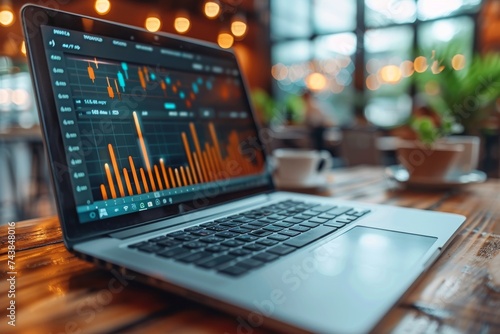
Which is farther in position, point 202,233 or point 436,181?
point 436,181

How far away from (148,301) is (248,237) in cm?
12

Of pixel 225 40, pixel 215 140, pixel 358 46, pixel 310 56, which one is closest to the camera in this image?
pixel 215 140

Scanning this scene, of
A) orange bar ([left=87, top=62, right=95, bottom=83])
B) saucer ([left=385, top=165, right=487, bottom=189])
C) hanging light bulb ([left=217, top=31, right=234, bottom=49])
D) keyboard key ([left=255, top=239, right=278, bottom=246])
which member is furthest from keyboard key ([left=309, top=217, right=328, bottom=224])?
hanging light bulb ([left=217, top=31, right=234, bottom=49])

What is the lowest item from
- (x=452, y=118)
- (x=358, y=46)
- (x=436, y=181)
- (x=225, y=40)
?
(x=436, y=181)

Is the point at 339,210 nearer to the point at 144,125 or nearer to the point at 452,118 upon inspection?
the point at 144,125

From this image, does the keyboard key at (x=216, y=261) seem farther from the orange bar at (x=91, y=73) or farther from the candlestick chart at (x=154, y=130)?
the orange bar at (x=91, y=73)

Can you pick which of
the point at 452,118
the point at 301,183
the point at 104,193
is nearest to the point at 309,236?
the point at 104,193

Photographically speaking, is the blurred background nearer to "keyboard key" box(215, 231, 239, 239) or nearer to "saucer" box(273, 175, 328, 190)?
"saucer" box(273, 175, 328, 190)

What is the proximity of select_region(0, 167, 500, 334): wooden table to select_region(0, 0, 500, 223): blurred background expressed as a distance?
268 centimetres

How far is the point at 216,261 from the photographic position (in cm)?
33

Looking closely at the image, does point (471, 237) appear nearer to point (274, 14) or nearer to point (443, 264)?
point (443, 264)

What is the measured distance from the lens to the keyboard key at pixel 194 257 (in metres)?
0.34

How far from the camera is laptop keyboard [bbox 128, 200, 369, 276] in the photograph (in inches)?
13.4

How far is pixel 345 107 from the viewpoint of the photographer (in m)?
6.03
